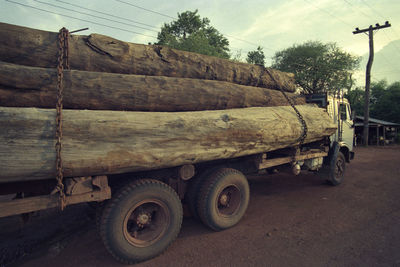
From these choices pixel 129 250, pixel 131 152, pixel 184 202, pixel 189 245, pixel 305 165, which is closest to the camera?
pixel 131 152

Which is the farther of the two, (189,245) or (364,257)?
(189,245)

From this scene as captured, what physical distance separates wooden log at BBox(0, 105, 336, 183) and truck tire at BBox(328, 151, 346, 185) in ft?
11.3

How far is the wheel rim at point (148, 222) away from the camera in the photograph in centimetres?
288

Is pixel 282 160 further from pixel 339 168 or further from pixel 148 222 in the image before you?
pixel 339 168

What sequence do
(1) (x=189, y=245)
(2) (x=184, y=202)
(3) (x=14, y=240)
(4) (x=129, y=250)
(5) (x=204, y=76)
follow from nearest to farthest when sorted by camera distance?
(4) (x=129, y=250) → (1) (x=189, y=245) → (3) (x=14, y=240) → (2) (x=184, y=202) → (5) (x=204, y=76)

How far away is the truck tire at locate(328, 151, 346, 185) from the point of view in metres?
6.08

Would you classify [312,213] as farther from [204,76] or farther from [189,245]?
[204,76]

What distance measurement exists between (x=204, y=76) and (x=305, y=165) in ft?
11.2

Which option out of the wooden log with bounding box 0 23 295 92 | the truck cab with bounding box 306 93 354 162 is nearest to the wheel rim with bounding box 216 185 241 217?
the wooden log with bounding box 0 23 295 92

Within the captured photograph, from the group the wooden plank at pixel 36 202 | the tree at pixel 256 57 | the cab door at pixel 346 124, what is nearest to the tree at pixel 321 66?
the tree at pixel 256 57

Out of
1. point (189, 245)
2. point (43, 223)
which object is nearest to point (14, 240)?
point (43, 223)

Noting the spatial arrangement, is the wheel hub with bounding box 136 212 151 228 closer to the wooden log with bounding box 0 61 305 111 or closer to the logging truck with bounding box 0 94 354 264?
the logging truck with bounding box 0 94 354 264

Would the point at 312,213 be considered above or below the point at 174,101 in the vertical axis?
below

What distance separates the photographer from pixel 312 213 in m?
4.31
